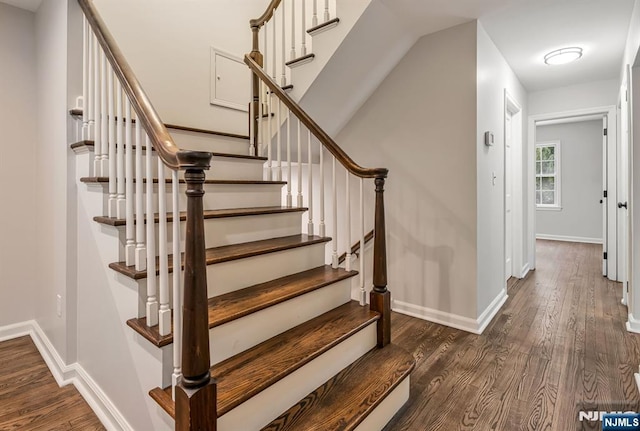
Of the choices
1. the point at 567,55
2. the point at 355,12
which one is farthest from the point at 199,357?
the point at 567,55

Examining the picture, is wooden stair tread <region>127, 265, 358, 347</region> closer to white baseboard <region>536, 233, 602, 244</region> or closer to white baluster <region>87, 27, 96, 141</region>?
white baluster <region>87, 27, 96, 141</region>

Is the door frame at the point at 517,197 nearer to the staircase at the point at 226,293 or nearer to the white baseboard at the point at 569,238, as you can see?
the staircase at the point at 226,293

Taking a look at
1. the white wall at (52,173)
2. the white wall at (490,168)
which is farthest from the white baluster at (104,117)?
the white wall at (490,168)

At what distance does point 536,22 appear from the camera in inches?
109

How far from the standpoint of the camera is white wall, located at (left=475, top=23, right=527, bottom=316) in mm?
2811

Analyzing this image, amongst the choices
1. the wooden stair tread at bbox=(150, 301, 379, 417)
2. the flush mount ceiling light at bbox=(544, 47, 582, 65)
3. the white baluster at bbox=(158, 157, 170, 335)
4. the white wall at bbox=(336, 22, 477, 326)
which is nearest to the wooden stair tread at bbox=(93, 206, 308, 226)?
the white baluster at bbox=(158, 157, 170, 335)

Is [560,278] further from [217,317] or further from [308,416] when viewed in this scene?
[217,317]

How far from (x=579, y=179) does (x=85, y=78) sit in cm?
828

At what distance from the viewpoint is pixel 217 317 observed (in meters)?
1.49

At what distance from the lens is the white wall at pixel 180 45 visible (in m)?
2.93

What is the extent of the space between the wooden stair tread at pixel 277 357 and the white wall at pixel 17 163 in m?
2.07

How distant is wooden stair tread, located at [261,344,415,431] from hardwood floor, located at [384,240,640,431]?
0.79 ft

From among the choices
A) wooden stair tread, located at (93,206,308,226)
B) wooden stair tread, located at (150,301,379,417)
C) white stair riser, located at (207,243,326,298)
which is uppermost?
wooden stair tread, located at (93,206,308,226)

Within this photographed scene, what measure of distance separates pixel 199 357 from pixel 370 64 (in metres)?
2.62
